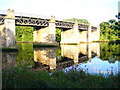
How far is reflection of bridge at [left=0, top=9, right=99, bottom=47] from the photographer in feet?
128

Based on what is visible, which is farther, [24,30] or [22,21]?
[24,30]

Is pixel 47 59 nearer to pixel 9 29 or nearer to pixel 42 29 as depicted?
pixel 9 29

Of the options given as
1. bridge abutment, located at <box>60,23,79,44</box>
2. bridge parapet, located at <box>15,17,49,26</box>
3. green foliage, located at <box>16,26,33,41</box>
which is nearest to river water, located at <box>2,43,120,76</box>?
bridge parapet, located at <box>15,17,49,26</box>

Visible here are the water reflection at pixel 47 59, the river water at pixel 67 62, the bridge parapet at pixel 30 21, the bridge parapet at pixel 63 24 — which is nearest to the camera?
the river water at pixel 67 62

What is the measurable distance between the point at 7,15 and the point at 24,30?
46313 millimetres

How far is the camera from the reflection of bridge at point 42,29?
128ft

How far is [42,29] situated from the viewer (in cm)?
5475

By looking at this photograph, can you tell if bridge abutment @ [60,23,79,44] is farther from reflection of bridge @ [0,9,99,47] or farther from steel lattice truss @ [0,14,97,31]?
steel lattice truss @ [0,14,97,31]

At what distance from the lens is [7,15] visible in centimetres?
3875

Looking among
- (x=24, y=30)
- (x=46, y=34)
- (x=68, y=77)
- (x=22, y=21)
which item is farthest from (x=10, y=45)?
(x=24, y=30)

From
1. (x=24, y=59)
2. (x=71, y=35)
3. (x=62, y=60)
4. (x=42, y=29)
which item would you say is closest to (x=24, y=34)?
(x=71, y=35)

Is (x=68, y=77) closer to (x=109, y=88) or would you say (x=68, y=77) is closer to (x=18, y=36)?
(x=109, y=88)

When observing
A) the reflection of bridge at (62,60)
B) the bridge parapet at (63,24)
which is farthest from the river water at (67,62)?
the bridge parapet at (63,24)

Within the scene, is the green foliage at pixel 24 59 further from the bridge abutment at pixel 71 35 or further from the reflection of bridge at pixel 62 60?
the bridge abutment at pixel 71 35
